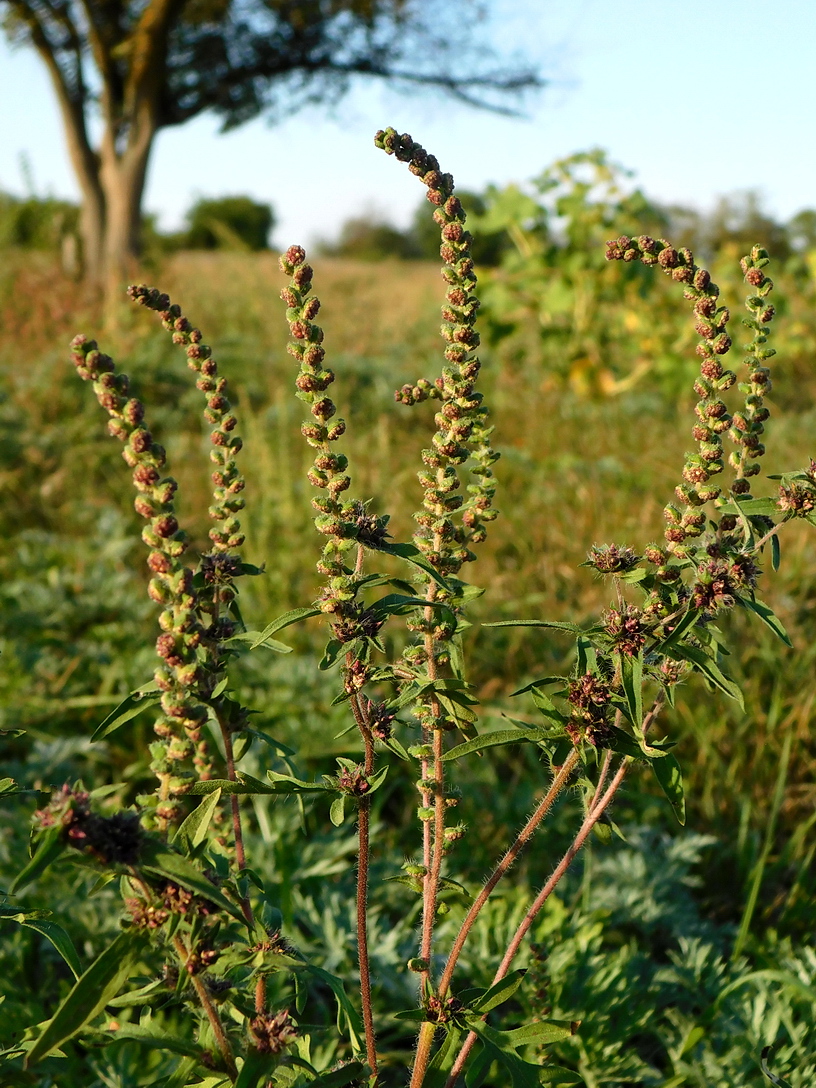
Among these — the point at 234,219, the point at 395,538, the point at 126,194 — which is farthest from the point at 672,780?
the point at 234,219

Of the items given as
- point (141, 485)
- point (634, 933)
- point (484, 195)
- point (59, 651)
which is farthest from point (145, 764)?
point (484, 195)

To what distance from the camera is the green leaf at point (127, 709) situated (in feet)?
3.56

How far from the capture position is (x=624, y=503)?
4715 millimetres

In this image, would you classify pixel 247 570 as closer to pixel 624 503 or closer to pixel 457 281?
pixel 457 281

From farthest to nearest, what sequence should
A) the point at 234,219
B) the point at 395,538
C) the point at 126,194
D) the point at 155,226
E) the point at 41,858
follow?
the point at 234,219 → the point at 155,226 → the point at 126,194 → the point at 395,538 → the point at 41,858

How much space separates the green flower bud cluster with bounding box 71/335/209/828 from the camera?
97cm

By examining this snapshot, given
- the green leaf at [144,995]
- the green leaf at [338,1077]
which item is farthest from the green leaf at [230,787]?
the green leaf at [338,1077]

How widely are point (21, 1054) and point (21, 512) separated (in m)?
4.09

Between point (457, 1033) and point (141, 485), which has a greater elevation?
point (141, 485)

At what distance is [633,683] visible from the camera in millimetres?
1102

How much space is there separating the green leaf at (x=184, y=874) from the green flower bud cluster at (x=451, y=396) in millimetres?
523

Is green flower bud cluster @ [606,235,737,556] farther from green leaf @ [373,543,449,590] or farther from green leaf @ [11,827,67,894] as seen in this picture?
green leaf @ [11,827,67,894]

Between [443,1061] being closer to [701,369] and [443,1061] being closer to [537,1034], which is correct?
Answer: [537,1034]

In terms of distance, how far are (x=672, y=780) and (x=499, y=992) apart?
0.36m
